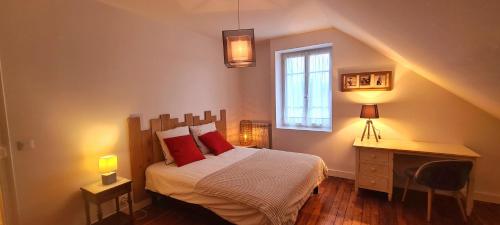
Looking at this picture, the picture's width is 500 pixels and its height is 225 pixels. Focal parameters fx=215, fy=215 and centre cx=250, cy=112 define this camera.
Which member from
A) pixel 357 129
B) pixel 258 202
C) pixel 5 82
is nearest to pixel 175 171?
pixel 258 202

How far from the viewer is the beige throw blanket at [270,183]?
1802 millimetres

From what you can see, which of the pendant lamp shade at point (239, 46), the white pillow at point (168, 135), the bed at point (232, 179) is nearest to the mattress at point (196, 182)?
the bed at point (232, 179)

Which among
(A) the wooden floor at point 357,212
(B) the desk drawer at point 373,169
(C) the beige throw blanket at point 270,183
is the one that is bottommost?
(A) the wooden floor at point 357,212

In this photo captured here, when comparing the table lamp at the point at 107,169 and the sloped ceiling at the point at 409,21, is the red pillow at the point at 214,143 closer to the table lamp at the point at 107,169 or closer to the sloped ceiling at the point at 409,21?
the table lamp at the point at 107,169

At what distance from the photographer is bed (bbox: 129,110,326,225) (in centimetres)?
185

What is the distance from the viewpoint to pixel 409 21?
1250mm

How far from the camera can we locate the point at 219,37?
376 cm

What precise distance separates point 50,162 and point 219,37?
2.83 metres

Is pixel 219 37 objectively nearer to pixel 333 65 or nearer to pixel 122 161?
pixel 333 65

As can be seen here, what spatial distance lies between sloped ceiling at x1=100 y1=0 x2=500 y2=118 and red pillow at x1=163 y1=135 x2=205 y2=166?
63.3 inches

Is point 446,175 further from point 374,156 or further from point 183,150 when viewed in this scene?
point 183,150

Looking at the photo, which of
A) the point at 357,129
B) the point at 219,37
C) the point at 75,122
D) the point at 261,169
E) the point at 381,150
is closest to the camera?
the point at 75,122

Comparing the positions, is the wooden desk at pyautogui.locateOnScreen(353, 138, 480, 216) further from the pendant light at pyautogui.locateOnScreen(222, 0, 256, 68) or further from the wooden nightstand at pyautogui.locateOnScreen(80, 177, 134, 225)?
the wooden nightstand at pyautogui.locateOnScreen(80, 177, 134, 225)

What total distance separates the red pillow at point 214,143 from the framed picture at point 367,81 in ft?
6.72
